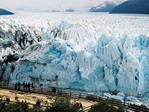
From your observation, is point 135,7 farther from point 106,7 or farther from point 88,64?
point 88,64

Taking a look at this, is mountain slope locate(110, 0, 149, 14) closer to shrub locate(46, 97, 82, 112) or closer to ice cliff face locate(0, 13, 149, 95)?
ice cliff face locate(0, 13, 149, 95)

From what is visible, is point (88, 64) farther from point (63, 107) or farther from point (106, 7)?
point (106, 7)

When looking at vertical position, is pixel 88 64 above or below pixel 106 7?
below

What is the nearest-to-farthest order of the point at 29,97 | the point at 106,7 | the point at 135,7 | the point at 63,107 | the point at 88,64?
the point at 63,107 → the point at 29,97 → the point at 88,64 → the point at 135,7 → the point at 106,7

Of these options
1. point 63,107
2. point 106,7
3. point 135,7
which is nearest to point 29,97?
point 63,107

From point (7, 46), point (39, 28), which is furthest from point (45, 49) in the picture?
point (39, 28)

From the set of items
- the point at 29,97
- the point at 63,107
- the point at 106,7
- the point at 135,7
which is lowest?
the point at 29,97

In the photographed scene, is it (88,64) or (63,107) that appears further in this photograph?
(88,64)

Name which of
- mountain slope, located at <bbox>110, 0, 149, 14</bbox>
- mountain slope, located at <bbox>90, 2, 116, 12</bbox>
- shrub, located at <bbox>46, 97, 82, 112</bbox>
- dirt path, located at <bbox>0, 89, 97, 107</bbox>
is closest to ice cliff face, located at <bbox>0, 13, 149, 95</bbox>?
dirt path, located at <bbox>0, 89, 97, 107</bbox>

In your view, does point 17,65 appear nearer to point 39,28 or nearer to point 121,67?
point 121,67

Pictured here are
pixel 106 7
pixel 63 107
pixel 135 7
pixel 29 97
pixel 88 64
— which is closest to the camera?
pixel 63 107
